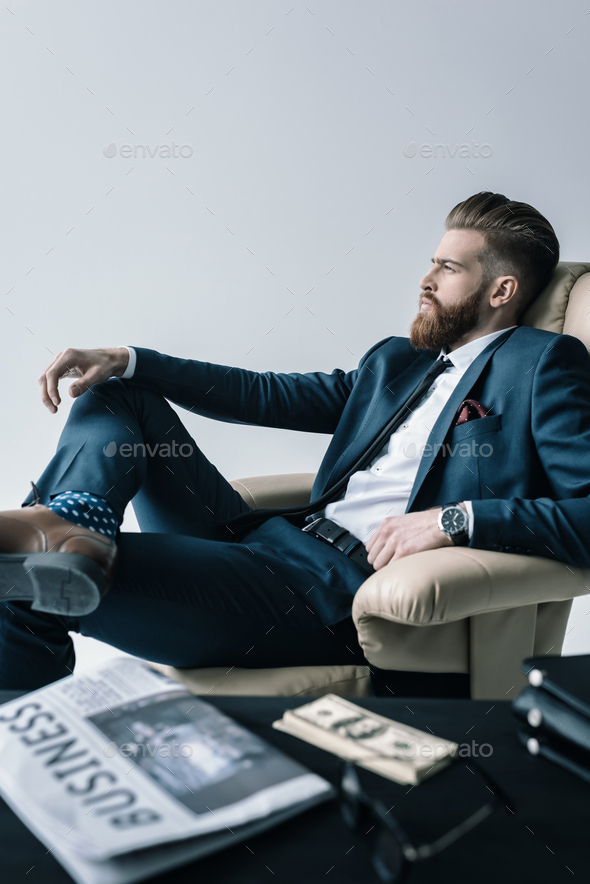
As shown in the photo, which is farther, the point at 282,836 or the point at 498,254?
the point at 498,254

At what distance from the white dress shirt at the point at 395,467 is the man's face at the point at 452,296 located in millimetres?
51

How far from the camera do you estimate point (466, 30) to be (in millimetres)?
2119

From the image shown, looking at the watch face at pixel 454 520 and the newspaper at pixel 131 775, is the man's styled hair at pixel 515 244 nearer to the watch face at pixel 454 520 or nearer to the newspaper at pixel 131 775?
the watch face at pixel 454 520

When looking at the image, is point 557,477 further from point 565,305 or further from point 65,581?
point 65,581

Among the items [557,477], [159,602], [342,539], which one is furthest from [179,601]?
[557,477]

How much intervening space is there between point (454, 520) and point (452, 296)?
2.01 ft

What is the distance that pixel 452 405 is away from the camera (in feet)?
4.51

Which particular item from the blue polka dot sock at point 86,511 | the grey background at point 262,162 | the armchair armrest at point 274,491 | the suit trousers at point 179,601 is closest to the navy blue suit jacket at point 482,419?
the armchair armrest at point 274,491

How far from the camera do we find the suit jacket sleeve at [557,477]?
42.9 inches

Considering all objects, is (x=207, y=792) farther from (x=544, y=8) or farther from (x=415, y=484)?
(x=544, y=8)

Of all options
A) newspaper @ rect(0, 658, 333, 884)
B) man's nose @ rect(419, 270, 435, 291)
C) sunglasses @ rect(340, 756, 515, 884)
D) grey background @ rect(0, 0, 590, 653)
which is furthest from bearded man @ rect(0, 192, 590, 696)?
grey background @ rect(0, 0, 590, 653)

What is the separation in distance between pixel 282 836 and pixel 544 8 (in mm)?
2438

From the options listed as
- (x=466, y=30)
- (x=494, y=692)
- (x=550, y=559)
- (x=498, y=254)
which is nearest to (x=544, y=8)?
(x=466, y=30)

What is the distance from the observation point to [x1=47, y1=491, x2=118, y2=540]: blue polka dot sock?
1.05 metres
